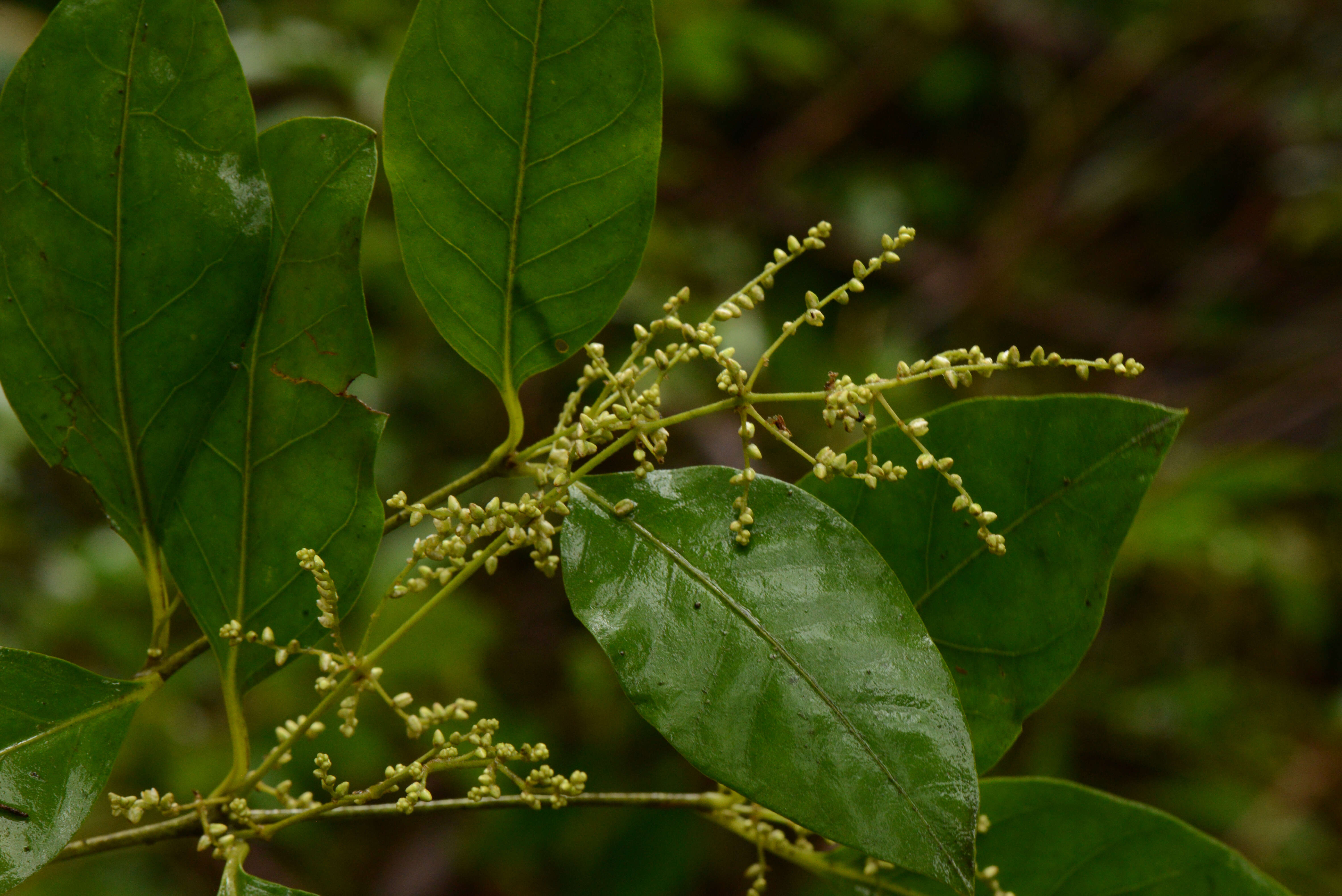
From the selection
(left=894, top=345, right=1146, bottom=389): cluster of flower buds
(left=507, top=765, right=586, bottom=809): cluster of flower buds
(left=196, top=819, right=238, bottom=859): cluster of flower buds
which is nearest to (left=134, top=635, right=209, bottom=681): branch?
(left=196, top=819, right=238, bottom=859): cluster of flower buds

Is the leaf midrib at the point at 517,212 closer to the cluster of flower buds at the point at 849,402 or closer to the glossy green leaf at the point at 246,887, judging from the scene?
the cluster of flower buds at the point at 849,402

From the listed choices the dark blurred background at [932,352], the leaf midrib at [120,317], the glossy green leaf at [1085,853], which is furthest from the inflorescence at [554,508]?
the dark blurred background at [932,352]

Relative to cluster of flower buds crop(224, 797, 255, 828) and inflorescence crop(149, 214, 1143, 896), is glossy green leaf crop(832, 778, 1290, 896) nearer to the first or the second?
inflorescence crop(149, 214, 1143, 896)

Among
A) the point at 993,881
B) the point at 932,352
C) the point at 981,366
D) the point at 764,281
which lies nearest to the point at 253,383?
the point at 764,281

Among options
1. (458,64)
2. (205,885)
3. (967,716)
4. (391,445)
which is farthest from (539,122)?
(205,885)

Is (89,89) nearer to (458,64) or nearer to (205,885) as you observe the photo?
(458,64)

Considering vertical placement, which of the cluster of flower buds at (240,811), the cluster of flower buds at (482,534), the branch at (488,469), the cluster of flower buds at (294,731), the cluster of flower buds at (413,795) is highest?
the branch at (488,469)
